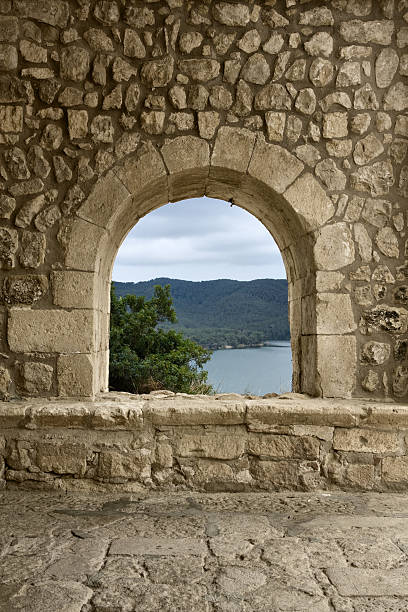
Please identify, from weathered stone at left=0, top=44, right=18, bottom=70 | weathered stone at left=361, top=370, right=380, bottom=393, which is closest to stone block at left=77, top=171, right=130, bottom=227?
weathered stone at left=0, top=44, right=18, bottom=70

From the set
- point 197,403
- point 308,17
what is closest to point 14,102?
point 308,17

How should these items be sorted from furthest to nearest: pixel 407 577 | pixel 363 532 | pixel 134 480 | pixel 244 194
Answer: pixel 244 194 → pixel 134 480 → pixel 363 532 → pixel 407 577

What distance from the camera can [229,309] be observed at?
12812 millimetres

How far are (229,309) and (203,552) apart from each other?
10.5m

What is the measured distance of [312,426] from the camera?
327 centimetres

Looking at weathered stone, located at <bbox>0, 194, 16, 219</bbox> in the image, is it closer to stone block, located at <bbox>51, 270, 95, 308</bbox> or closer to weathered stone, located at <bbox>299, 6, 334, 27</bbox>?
stone block, located at <bbox>51, 270, 95, 308</bbox>

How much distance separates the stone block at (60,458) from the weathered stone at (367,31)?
3228 millimetres

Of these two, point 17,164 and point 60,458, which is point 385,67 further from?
point 60,458

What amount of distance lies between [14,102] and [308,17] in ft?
6.70

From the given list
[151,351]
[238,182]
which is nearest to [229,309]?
[151,351]

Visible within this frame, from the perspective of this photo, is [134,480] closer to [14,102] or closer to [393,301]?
[393,301]

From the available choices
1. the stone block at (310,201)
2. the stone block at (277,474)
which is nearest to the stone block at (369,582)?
the stone block at (277,474)

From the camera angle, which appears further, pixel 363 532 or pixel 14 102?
pixel 14 102

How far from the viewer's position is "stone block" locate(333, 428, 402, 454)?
3.28 m
